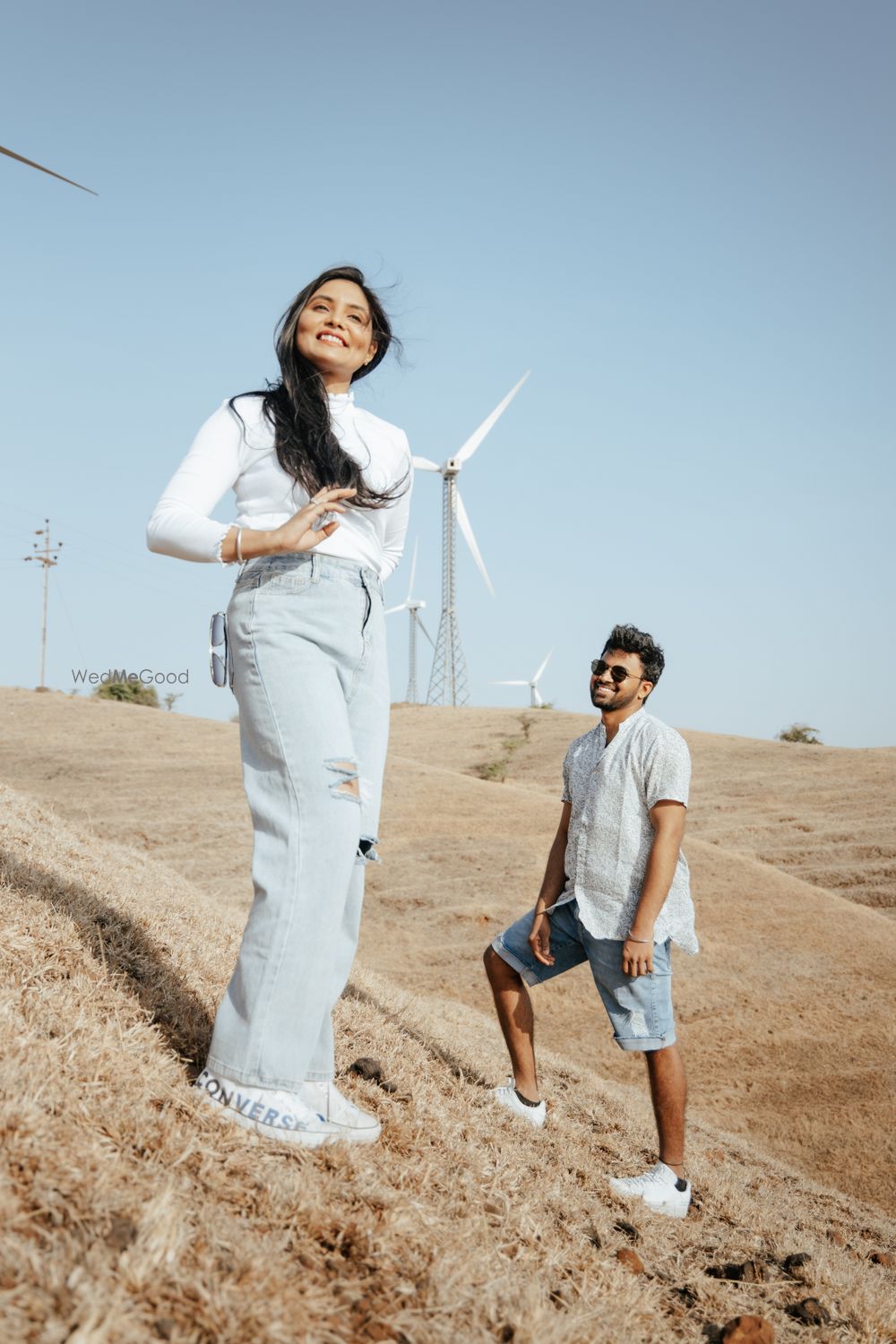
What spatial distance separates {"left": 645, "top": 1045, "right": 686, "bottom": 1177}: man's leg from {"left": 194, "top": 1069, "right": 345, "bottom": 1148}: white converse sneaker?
185cm

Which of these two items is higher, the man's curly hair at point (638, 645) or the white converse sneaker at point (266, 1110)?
the man's curly hair at point (638, 645)

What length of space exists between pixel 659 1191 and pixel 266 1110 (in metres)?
2.05

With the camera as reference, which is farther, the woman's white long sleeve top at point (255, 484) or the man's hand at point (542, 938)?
the man's hand at point (542, 938)

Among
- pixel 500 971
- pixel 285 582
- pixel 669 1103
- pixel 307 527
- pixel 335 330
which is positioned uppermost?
pixel 335 330

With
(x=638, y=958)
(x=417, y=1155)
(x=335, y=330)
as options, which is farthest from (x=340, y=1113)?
(x=335, y=330)

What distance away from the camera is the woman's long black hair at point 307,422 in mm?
3074

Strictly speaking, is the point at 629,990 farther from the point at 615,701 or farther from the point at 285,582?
the point at 285,582

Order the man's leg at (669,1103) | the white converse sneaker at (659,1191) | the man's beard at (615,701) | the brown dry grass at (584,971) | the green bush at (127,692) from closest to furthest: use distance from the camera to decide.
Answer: the white converse sneaker at (659,1191) < the man's leg at (669,1103) < the man's beard at (615,701) < the brown dry grass at (584,971) < the green bush at (127,692)

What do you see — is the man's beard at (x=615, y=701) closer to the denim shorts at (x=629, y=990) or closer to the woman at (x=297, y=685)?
the denim shorts at (x=629, y=990)

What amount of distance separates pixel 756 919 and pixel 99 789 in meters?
12.2

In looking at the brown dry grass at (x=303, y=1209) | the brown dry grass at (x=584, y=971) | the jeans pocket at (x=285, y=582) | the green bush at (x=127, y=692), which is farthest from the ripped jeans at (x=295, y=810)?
the green bush at (x=127, y=692)

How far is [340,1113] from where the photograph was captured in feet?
10.6

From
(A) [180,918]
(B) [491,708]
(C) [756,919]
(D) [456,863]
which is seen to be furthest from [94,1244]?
(B) [491,708]

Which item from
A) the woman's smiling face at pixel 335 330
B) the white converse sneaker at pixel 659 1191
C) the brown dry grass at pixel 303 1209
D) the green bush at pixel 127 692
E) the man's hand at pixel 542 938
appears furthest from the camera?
the green bush at pixel 127 692
